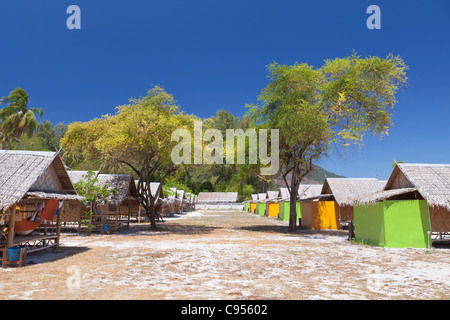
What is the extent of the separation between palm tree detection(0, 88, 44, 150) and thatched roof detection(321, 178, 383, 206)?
36168mm

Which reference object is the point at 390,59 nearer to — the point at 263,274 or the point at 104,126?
the point at 263,274

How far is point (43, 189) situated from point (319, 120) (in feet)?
45.4

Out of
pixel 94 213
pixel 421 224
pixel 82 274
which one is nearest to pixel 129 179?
pixel 94 213

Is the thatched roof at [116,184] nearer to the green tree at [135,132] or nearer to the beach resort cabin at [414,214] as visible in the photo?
the green tree at [135,132]

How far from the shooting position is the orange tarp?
23594 mm

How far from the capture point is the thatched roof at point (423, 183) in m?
12.6

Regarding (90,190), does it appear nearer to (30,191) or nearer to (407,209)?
(30,191)

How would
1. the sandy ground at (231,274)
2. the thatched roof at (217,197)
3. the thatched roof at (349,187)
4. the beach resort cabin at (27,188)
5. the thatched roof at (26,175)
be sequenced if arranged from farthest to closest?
1. the thatched roof at (217,197)
2. the thatched roof at (349,187)
3. the beach resort cabin at (27,188)
4. the thatched roof at (26,175)
5. the sandy ground at (231,274)

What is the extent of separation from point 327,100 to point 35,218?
53.9ft

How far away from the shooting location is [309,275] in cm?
805

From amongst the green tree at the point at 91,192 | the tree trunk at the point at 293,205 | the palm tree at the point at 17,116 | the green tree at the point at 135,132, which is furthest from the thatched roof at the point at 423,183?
the palm tree at the point at 17,116

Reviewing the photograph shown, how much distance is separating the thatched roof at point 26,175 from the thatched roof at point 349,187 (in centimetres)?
1802

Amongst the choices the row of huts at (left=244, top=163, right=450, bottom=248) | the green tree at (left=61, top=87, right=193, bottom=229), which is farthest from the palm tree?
the row of huts at (left=244, top=163, right=450, bottom=248)

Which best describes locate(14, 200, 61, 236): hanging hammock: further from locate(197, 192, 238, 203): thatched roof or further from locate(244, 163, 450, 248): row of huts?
locate(197, 192, 238, 203): thatched roof
